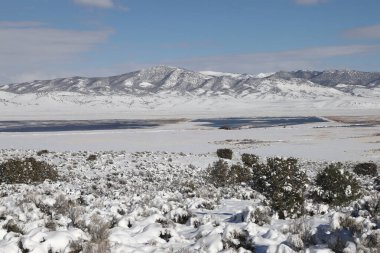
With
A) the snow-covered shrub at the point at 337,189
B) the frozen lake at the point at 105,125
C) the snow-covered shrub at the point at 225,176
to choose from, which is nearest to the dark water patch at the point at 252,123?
the frozen lake at the point at 105,125

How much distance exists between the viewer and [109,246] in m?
6.86

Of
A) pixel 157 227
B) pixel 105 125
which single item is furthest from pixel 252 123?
pixel 157 227

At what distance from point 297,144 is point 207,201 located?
34263mm

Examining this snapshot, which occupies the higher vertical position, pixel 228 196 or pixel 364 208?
pixel 364 208

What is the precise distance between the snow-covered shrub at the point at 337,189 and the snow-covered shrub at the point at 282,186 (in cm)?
66

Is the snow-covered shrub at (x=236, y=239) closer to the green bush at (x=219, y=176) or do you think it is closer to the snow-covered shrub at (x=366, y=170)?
the green bush at (x=219, y=176)

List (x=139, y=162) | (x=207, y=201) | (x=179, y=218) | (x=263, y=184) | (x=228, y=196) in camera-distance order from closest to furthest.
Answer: (x=179, y=218) → (x=207, y=201) → (x=228, y=196) → (x=263, y=184) → (x=139, y=162)

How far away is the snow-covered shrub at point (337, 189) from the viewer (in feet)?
44.9

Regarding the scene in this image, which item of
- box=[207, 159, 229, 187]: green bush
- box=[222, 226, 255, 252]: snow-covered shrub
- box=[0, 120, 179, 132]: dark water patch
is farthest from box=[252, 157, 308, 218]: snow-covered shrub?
box=[0, 120, 179, 132]: dark water patch

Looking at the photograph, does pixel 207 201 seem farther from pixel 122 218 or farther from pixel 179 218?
pixel 122 218

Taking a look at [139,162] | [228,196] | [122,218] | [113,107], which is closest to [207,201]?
[228,196]

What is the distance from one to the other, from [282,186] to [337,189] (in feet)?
9.71

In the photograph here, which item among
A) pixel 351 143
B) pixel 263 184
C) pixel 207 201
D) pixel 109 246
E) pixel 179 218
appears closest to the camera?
pixel 109 246

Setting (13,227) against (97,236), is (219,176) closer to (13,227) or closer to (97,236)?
(13,227)
